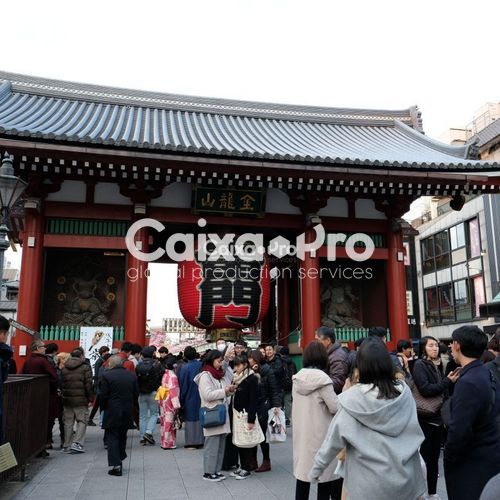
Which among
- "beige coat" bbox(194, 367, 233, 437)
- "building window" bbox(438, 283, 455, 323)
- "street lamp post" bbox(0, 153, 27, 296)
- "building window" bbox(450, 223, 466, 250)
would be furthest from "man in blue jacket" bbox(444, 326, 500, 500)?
"building window" bbox(438, 283, 455, 323)

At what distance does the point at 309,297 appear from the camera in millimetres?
11992

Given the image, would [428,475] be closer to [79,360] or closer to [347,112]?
[79,360]

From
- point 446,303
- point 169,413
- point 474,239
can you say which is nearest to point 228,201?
point 169,413

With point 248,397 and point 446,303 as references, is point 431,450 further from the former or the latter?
point 446,303

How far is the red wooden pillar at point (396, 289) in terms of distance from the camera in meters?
12.4

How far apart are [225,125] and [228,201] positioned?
5653 millimetres

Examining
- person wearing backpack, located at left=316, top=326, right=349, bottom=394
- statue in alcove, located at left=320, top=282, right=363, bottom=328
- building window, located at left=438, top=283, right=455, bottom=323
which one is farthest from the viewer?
building window, located at left=438, top=283, right=455, bottom=323

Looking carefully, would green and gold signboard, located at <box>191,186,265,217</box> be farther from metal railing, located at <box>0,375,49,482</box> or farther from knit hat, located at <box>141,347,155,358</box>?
metal railing, located at <box>0,375,49,482</box>

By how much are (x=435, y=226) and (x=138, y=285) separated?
90.4 feet

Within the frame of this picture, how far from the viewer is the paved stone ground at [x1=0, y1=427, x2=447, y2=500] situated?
5.57m

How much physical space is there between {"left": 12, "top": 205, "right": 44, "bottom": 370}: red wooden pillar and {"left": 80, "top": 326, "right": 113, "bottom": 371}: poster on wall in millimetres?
1040

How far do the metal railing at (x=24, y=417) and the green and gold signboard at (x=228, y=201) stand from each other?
578cm

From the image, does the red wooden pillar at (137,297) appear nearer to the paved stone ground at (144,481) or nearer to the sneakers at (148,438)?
the sneakers at (148,438)

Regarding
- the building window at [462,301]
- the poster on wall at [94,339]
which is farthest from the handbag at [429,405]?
the building window at [462,301]
